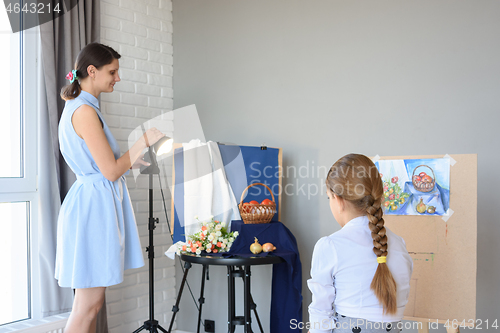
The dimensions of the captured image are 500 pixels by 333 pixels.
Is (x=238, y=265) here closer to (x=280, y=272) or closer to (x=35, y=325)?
(x=280, y=272)

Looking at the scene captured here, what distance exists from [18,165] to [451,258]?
6.93ft

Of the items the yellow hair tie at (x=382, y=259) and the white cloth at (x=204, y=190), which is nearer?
the yellow hair tie at (x=382, y=259)

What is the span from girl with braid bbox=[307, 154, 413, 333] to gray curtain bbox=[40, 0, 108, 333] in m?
1.55

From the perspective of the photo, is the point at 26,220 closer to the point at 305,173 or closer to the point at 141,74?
the point at 141,74

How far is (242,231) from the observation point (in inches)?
87.0

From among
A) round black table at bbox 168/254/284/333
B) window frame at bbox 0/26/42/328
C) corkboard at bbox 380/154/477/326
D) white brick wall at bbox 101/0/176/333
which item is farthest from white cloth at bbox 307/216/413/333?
white brick wall at bbox 101/0/176/333

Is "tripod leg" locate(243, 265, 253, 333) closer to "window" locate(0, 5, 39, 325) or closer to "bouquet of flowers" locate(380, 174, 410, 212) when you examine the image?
"bouquet of flowers" locate(380, 174, 410, 212)

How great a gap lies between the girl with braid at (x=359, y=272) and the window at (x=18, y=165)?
165cm

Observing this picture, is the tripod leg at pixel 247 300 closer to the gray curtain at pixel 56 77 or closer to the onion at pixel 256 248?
the onion at pixel 256 248

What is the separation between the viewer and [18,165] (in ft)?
7.41

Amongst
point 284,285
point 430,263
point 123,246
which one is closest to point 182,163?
point 123,246

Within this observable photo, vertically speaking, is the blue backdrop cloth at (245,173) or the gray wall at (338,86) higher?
the gray wall at (338,86)

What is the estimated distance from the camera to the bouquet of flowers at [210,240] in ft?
6.95

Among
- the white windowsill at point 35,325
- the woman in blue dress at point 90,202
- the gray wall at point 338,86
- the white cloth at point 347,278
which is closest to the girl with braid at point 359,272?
the white cloth at point 347,278
